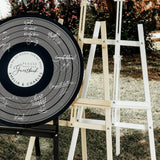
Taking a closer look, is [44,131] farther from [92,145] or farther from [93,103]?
[92,145]

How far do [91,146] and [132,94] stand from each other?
1.92 m

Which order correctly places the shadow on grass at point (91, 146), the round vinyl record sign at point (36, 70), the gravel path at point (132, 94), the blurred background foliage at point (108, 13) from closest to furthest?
the round vinyl record sign at point (36, 70) → the shadow on grass at point (91, 146) → the gravel path at point (132, 94) → the blurred background foliage at point (108, 13)

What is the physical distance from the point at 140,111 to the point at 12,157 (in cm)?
180

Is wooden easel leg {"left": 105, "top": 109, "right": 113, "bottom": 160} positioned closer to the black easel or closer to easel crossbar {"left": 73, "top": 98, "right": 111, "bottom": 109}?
easel crossbar {"left": 73, "top": 98, "right": 111, "bottom": 109}

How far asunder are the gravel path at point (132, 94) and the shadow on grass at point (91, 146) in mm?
441

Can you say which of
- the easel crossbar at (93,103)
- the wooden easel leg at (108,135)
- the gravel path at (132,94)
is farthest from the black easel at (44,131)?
the gravel path at (132,94)

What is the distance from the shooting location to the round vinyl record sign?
5.74 ft

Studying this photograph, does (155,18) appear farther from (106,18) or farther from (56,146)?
(56,146)

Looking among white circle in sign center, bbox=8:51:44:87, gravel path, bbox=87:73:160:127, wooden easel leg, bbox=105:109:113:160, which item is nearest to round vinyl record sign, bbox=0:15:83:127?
white circle in sign center, bbox=8:51:44:87

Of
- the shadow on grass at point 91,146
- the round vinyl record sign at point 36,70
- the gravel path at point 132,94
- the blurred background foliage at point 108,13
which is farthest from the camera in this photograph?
the blurred background foliage at point 108,13

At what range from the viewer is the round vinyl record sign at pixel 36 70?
175 cm

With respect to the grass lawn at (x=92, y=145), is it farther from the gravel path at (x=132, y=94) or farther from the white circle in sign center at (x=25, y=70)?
the white circle in sign center at (x=25, y=70)

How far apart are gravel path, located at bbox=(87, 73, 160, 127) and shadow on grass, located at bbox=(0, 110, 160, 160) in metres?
0.44

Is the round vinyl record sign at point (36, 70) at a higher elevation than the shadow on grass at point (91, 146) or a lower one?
higher
